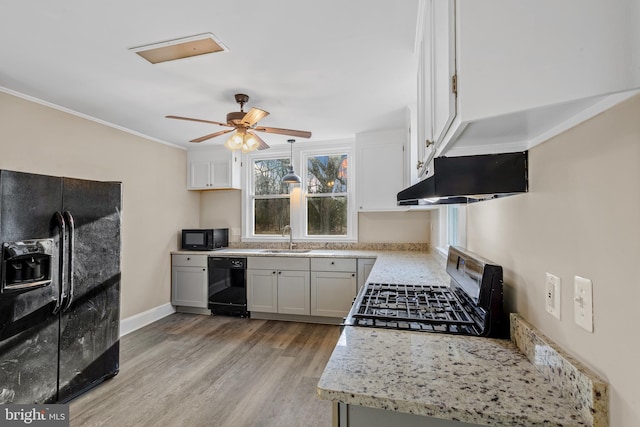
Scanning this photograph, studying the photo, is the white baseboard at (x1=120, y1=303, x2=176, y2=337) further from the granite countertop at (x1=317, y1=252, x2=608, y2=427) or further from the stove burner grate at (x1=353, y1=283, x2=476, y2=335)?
the granite countertop at (x1=317, y1=252, x2=608, y2=427)

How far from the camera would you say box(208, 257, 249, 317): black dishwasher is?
389 centimetres

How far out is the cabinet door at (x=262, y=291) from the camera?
3781 millimetres

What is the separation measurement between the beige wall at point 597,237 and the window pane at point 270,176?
3736mm

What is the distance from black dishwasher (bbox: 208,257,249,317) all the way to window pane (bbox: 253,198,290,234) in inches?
31.0

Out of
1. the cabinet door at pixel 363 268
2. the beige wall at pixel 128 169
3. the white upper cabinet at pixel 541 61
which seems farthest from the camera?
the cabinet door at pixel 363 268

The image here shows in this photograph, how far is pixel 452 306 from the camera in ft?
4.64

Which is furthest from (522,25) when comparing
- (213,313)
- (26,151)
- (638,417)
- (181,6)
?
(213,313)

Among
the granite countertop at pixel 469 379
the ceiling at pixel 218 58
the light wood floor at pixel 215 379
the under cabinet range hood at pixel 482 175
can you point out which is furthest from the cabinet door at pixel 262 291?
the under cabinet range hood at pixel 482 175

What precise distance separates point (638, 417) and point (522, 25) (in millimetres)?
787

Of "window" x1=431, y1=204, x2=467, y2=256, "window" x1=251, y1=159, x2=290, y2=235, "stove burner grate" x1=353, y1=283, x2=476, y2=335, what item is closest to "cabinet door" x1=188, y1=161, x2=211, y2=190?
"window" x1=251, y1=159, x2=290, y2=235

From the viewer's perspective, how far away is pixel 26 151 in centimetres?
254

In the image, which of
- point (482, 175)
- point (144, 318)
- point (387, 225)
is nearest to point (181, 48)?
point (482, 175)

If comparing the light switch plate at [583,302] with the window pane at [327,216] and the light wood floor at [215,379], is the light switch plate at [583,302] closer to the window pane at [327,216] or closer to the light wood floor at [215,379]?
the light wood floor at [215,379]

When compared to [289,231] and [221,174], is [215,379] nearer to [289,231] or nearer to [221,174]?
[289,231]
